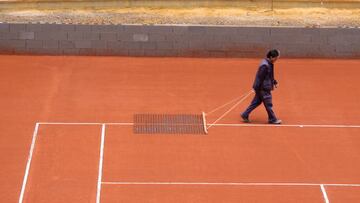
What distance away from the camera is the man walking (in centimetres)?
1588

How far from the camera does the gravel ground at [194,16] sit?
A: 21422 mm

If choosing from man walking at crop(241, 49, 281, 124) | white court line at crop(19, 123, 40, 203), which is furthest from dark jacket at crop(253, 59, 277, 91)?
white court line at crop(19, 123, 40, 203)

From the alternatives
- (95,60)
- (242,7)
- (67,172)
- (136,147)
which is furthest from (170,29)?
(67,172)

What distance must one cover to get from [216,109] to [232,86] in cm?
148

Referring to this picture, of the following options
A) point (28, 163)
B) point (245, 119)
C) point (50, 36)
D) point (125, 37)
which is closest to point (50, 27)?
point (50, 36)

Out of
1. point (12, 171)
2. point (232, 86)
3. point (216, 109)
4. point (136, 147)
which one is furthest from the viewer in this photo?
point (232, 86)

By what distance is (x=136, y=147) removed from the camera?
15.3m

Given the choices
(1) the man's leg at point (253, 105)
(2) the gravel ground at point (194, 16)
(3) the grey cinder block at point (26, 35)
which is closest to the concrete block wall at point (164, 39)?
(3) the grey cinder block at point (26, 35)

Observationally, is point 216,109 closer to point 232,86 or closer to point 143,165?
point 232,86

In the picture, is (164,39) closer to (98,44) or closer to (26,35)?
(98,44)

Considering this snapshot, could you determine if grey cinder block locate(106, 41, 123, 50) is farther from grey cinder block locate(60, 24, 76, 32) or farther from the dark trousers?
the dark trousers

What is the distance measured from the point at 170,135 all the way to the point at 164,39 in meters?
4.67

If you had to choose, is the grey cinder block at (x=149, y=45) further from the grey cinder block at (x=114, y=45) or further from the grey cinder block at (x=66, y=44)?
the grey cinder block at (x=66, y=44)

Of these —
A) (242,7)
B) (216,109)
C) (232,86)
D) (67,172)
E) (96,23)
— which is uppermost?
(242,7)
